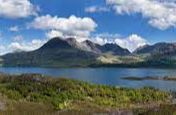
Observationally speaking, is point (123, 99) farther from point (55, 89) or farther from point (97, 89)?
point (55, 89)

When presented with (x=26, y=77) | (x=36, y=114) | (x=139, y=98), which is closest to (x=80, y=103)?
(x=139, y=98)

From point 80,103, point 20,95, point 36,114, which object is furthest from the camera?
point 20,95

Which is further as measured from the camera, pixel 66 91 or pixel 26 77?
pixel 26 77

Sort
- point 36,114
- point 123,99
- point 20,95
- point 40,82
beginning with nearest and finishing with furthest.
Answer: point 36,114, point 20,95, point 123,99, point 40,82

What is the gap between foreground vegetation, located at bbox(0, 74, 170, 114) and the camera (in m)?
67.9

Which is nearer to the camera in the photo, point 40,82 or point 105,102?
point 105,102

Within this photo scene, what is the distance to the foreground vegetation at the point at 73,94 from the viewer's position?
223 feet

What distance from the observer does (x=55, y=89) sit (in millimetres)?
75312

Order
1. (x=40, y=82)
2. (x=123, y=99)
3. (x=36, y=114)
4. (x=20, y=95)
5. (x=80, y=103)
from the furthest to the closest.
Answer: (x=40, y=82) → (x=123, y=99) → (x=20, y=95) → (x=80, y=103) → (x=36, y=114)

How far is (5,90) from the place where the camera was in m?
71.3

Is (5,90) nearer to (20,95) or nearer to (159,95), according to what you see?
(20,95)

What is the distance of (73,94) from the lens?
7256cm

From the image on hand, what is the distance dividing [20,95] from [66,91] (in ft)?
27.0

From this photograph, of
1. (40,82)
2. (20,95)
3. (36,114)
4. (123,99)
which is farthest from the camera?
(40,82)
